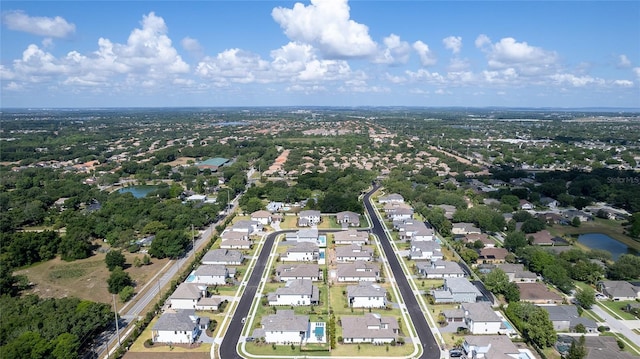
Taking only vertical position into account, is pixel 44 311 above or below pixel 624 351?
above

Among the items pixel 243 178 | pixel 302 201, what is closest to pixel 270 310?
pixel 302 201

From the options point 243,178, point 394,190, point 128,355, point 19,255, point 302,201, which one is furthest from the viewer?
point 243,178

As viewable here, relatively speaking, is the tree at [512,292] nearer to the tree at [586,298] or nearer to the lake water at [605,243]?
the tree at [586,298]

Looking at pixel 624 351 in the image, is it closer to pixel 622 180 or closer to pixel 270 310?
pixel 270 310

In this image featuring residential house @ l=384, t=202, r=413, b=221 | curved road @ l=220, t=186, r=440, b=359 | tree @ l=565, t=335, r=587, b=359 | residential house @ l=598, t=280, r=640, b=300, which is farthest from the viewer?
residential house @ l=384, t=202, r=413, b=221

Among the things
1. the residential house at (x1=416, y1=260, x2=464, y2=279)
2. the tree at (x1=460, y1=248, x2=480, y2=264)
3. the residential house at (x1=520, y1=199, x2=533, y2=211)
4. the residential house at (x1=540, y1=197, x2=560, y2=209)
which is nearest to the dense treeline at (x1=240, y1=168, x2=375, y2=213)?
the tree at (x1=460, y1=248, x2=480, y2=264)

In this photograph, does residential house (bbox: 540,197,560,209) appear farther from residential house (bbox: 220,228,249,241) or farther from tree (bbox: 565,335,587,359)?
residential house (bbox: 220,228,249,241)

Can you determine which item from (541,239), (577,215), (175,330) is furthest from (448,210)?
(175,330)
